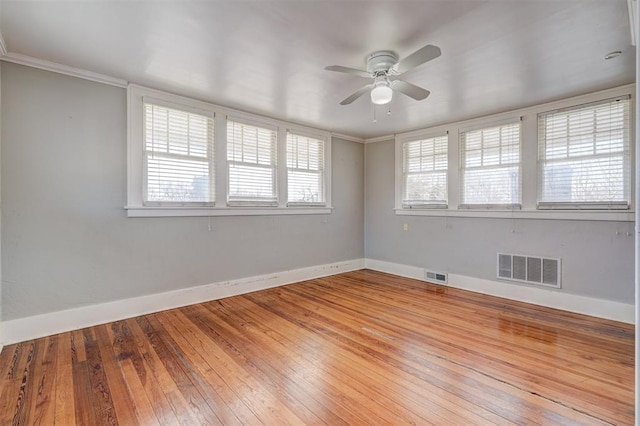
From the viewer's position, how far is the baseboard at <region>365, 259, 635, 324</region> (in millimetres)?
3391

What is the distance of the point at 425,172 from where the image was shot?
5.21 metres

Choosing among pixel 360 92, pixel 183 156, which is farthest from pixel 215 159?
pixel 360 92

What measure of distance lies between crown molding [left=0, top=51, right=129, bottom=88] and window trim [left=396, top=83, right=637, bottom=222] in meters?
4.39

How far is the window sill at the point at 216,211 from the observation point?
3457mm

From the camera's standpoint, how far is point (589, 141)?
3.57m

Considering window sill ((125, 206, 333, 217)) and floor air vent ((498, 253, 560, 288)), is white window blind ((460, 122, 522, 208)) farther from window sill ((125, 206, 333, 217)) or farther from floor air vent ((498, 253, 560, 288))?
window sill ((125, 206, 333, 217))

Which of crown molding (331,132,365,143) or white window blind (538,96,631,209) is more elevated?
crown molding (331,132,365,143)

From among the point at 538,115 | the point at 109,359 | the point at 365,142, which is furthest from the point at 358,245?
the point at 109,359

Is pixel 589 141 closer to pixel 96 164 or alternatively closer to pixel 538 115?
pixel 538 115

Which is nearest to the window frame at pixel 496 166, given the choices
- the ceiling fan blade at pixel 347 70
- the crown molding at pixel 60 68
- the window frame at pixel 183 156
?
the ceiling fan blade at pixel 347 70

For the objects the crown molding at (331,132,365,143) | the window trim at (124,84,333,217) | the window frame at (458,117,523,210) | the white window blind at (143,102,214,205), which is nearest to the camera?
the window trim at (124,84,333,217)

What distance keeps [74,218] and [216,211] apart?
4.96 ft

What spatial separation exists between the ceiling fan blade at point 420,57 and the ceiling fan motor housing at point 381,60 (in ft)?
0.36

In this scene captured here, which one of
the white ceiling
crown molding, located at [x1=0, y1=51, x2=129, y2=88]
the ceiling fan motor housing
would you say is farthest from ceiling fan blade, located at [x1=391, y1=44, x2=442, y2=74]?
crown molding, located at [x1=0, y1=51, x2=129, y2=88]
